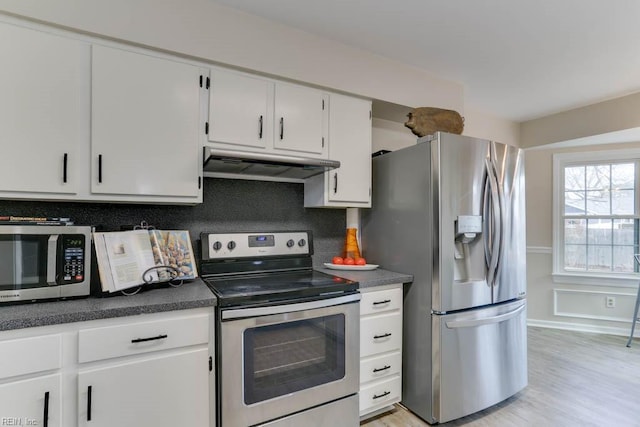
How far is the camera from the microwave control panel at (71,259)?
1.38m

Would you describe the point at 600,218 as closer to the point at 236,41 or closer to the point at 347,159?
the point at 347,159

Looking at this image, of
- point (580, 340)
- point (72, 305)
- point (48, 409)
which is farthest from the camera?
point (580, 340)

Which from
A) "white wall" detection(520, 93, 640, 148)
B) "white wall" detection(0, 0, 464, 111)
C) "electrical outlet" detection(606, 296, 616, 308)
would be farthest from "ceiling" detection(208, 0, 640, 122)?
"electrical outlet" detection(606, 296, 616, 308)

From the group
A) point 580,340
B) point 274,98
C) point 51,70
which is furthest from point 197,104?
point 580,340

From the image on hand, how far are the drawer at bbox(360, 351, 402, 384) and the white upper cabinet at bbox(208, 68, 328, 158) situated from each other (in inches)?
53.7

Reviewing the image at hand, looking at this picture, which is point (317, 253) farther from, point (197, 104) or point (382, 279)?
point (197, 104)

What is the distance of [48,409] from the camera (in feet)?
3.91

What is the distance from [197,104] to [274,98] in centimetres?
47

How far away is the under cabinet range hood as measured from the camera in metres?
1.68

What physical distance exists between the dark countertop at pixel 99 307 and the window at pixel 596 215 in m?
4.19

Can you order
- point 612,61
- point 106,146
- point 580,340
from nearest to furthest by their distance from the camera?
point 106,146 → point 612,61 → point 580,340

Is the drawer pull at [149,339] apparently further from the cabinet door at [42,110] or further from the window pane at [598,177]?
the window pane at [598,177]

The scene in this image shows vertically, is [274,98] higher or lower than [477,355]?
higher

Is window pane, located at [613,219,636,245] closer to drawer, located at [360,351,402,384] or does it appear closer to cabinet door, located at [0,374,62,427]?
drawer, located at [360,351,402,384]
